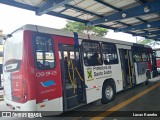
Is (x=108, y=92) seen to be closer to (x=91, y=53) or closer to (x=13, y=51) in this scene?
(x=91, y=53)

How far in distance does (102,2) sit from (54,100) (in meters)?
6.82

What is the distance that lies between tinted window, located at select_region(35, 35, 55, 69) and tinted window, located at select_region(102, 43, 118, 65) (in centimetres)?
318

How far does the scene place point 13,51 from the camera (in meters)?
5.70

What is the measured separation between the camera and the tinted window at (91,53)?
23.2 feet

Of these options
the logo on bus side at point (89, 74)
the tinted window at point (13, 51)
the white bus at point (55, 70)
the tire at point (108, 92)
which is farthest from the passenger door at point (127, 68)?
the tinted window at point (13, 51)

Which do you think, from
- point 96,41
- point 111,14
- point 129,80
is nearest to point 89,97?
point 96,41

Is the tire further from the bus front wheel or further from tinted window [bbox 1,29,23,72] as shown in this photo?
tinted window [bbox 1,29,23,72]

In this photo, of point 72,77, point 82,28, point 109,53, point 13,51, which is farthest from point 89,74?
point 82,28

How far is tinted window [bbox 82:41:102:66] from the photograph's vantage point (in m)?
7.07

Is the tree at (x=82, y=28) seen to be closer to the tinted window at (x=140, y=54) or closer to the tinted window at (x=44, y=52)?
the tinted window at (x=140, y=54)

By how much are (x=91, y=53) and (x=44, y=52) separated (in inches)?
98.3

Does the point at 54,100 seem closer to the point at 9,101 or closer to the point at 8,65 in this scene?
the point at 9,101

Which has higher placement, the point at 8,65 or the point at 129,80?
the point at 8,65

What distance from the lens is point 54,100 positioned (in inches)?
214
